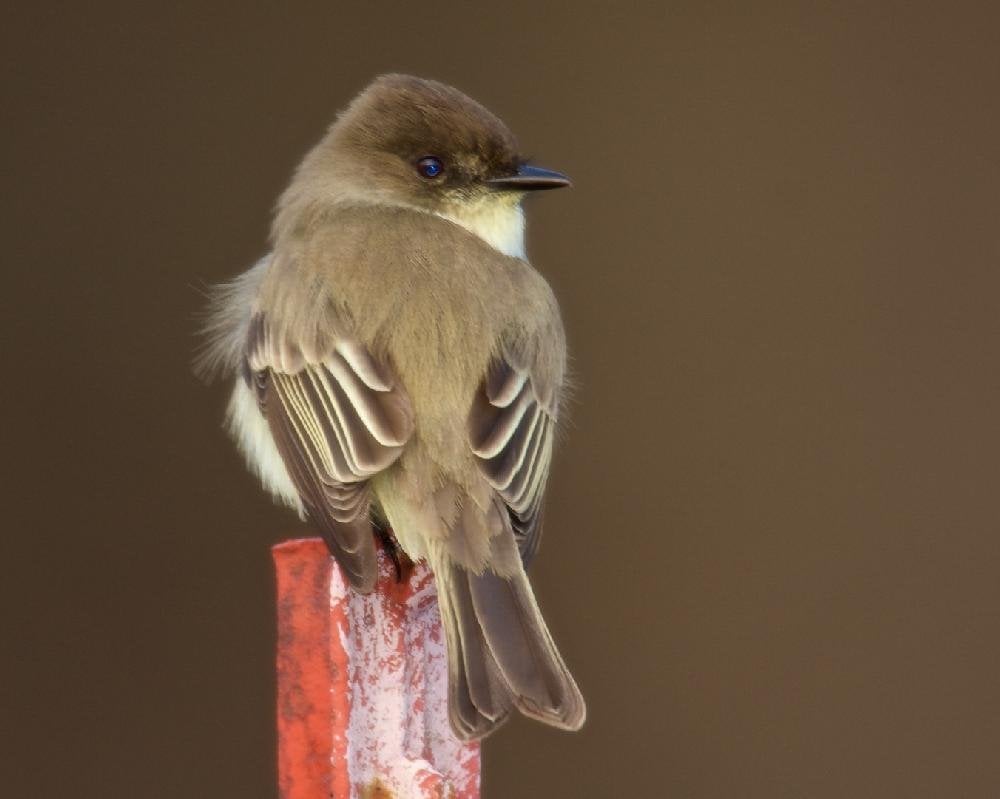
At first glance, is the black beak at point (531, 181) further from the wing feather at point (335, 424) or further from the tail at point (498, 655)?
the tail at point (498, 655)

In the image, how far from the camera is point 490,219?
4.83 meters

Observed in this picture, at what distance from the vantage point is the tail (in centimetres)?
310

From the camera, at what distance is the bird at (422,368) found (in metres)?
3.59

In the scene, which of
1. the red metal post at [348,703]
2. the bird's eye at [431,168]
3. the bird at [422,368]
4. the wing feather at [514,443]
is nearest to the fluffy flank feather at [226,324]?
the bird at [422,368]

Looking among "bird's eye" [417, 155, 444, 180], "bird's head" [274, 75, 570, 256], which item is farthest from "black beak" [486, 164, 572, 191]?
"bird's eye" [417, 155, 444, 180]

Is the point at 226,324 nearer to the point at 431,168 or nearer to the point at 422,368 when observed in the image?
the point at 431,168

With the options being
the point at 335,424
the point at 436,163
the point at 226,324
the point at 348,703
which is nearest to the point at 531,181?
the point at 436,163

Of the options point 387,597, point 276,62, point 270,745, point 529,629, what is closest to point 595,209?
point 276,62

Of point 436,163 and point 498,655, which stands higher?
point 436,163

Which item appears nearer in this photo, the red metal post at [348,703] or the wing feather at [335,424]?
the red metal post at [348,703]

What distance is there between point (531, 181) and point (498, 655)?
1.73m

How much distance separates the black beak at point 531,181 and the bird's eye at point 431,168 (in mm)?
130

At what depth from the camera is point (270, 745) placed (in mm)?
5645

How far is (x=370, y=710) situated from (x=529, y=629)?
2.55ft
